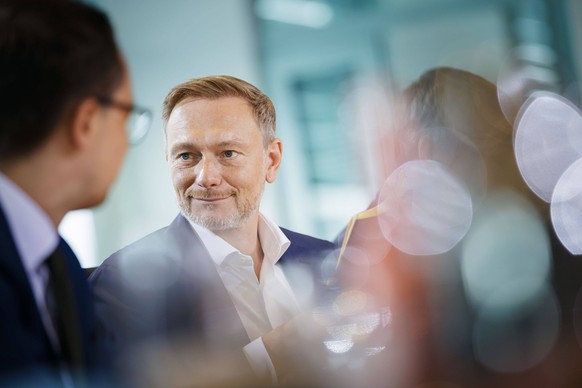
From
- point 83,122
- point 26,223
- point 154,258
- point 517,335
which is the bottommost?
point 517,335

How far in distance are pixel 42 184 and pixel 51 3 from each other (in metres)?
0.20

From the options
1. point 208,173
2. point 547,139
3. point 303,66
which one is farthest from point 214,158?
point 547,139

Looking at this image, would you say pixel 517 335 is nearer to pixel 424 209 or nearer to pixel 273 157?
pixel 424 209

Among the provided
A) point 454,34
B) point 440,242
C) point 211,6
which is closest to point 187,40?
point 211,6

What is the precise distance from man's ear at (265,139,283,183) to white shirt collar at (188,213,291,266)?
8 centimetres

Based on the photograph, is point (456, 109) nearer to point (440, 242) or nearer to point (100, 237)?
point (440, 242)

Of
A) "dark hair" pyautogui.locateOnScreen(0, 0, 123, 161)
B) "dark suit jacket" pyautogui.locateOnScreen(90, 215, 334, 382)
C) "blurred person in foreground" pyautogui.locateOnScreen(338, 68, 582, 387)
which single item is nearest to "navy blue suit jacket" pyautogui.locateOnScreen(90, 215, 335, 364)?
"dark suit jacket" pyautogui.locateOnScreen(90, 215, 334, 382)

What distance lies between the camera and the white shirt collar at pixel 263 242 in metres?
1.02

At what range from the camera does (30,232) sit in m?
0.72

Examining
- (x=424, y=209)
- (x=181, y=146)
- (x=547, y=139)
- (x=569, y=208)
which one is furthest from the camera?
(x=547, y=139)

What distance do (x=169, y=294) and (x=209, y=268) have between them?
71mm

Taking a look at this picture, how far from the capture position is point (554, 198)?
1284mm

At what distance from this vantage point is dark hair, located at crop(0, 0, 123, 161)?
2.31 feet

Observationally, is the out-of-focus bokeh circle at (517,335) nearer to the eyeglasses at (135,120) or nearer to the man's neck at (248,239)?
the man's neck at (248,239)
